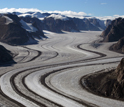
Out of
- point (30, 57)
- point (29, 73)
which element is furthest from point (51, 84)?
point (30, 57)

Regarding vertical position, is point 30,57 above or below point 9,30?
below

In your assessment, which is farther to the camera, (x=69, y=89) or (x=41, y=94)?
(x=69, y=89)

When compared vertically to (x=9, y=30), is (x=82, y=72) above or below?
below

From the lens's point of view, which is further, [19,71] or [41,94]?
[19,71]

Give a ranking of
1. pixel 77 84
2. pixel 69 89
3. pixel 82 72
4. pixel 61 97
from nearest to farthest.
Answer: pixel 61 97 < pixel 69 89 < pixel 77 84 < pixel 82 72

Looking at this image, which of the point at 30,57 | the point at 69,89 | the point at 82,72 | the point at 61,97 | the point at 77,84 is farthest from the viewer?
the point at 30,57

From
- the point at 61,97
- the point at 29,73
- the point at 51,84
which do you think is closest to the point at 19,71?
the point at 29,73

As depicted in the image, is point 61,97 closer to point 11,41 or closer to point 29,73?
point 29,73

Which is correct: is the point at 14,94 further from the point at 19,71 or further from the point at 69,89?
the point at 19,71

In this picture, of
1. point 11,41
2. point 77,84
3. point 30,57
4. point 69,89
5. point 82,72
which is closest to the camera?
point 69,89

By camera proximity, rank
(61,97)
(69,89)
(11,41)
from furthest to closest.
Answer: (11,41) → (69,89) → (61,97)
